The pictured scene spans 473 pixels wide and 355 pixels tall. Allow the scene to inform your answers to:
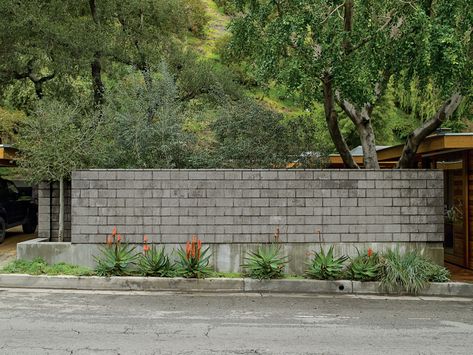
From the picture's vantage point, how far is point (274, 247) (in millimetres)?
10414

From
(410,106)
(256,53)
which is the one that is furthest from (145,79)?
(410,106)

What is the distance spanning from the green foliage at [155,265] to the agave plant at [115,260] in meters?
0.25

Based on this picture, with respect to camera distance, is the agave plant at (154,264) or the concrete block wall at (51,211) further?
the concrete block wall at (51,211)

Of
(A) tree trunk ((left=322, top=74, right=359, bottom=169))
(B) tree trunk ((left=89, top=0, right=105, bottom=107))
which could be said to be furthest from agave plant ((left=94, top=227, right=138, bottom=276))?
(B) tree trunk ((left=89, top=0, right=105, bottom=107))

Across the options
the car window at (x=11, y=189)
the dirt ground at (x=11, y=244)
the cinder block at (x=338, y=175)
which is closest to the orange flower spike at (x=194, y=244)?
the cinder block at (x=338, y=175)

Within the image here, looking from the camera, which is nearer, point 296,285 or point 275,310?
point 275,310

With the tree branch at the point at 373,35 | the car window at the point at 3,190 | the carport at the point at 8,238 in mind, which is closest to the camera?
the tree branch at the point at 373,35

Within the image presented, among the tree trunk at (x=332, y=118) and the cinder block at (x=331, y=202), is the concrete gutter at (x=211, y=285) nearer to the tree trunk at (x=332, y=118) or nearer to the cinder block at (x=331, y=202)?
the cinder block at (x=331, y=202)

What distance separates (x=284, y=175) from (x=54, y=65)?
9.20 metres

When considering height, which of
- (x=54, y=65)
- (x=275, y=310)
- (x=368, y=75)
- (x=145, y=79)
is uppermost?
(x=54, y=65)

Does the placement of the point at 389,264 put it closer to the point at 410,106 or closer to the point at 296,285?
the point at 296,285

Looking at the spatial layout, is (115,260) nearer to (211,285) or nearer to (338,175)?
(211,285)

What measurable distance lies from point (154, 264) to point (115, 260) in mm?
752

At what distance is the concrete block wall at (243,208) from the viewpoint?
1059cm
